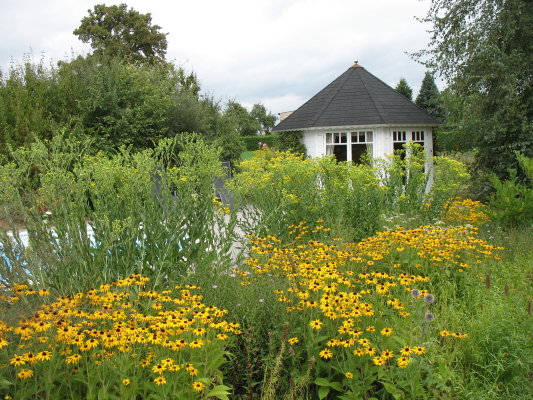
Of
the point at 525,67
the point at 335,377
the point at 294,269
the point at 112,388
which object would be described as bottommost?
the point at 335,377

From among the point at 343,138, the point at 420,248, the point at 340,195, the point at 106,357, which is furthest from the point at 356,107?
the point at 106,357

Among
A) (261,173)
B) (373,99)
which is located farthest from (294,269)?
(373,99)

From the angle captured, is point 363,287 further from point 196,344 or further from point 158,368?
point 158,368

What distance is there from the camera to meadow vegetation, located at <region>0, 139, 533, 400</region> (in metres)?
2.45

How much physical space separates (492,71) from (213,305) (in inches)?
406

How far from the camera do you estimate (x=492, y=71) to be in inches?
432

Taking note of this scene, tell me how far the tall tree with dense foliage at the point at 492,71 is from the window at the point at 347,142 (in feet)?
11.1

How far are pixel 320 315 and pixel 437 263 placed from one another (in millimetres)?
1999

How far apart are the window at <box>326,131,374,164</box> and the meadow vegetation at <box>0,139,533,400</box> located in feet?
29.9

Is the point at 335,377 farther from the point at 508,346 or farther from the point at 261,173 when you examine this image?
the point at 261,173

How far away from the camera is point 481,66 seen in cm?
1105

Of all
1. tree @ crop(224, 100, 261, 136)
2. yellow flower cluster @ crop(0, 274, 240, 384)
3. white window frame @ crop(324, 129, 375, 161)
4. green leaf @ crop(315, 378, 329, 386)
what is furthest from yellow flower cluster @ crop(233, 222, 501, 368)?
tree @ crop(224, 100, 261, 136)

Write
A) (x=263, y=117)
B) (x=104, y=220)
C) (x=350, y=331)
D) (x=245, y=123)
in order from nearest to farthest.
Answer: (x=350, y=331) < (x=104, y=220) < (x=245, y=123) < (x=263, y=117)

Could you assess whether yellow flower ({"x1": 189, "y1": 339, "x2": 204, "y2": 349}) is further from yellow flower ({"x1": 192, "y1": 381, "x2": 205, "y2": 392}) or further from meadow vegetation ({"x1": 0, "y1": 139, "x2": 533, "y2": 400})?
yellow flower ({"x1": 192, "y1": 381, "x2": 205, "y2": 392})
